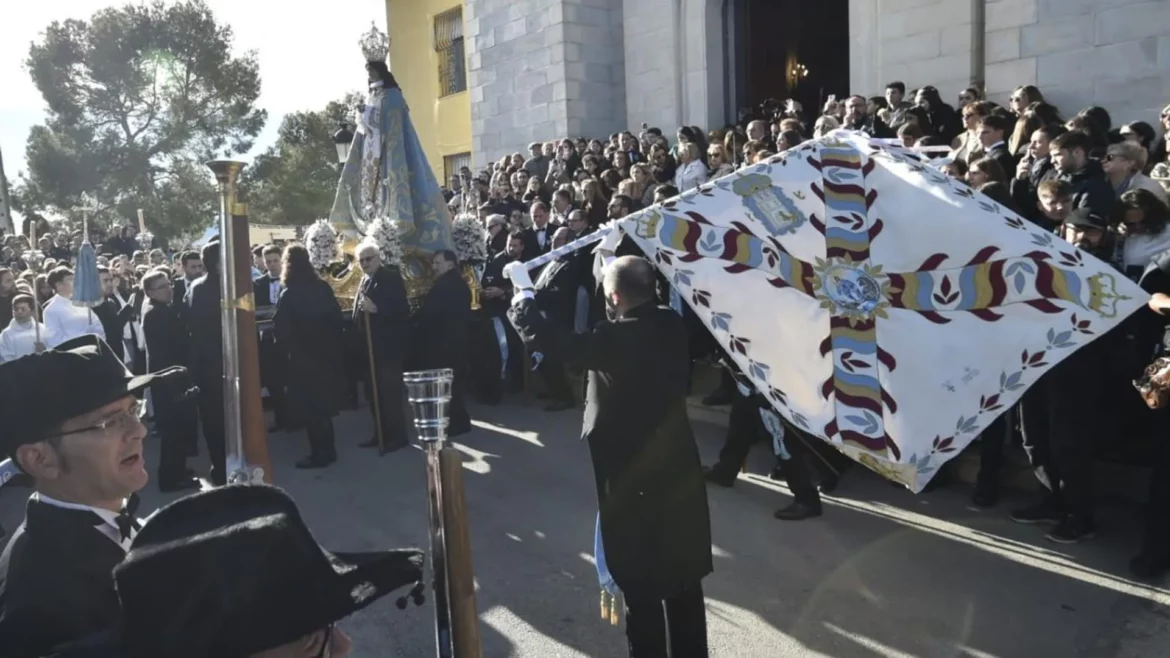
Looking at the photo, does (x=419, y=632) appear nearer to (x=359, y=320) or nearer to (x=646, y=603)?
(x=646, y=603)

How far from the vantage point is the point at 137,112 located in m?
35.2

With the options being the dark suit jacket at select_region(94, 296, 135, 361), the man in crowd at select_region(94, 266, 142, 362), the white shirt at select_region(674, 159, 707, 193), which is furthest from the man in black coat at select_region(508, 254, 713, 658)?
the dark suit jacket at select_region(94, 296, 135, 361)

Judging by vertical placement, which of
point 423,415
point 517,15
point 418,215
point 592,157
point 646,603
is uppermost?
→ point 517,15

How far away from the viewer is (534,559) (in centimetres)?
522

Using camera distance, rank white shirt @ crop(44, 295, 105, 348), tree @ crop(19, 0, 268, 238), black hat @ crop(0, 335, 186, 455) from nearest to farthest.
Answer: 1. black hat @ crop(0, 335, 186, 455)
2. white shirt @ crop(44, 295, 105, 348)
3. tree @ crop(19, 0, 268, 238)

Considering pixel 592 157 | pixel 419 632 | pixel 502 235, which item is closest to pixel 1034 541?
pixel 419 632

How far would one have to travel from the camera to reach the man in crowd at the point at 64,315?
7.80 metres

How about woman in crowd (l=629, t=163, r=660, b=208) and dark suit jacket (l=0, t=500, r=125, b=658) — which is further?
woman in crowd (l=629, t=163, r=660, b=208)

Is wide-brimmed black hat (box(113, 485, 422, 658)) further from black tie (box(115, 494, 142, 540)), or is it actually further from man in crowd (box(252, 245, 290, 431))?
man in crowd (box(252, 245, 290, 431))

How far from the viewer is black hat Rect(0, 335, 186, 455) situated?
1966 millimetres

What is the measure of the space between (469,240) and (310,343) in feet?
8.28

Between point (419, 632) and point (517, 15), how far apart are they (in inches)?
613

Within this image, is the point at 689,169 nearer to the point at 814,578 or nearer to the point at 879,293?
the point at 814,578

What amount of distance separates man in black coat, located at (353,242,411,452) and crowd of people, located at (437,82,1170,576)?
1.45m
